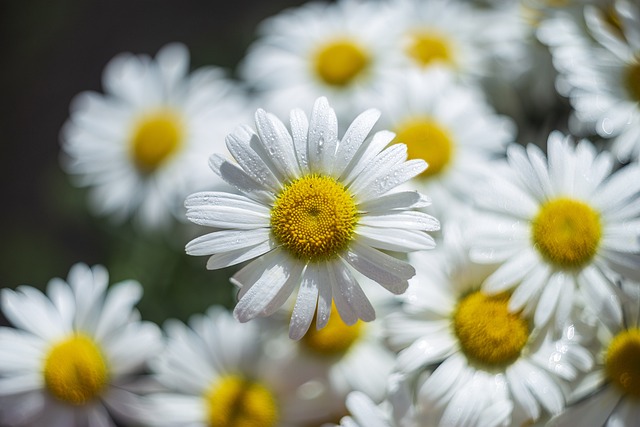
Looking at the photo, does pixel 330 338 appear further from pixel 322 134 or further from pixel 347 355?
pixel 322 134

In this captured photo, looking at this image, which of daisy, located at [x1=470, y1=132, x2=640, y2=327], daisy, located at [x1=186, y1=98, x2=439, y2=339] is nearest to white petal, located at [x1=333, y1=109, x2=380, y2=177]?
daisy, located at [x1=186, y1=98, x2=439, y2=339]

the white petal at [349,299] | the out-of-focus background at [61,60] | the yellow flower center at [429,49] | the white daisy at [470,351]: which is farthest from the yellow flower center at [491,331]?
the out-of-focus background at [61,60]

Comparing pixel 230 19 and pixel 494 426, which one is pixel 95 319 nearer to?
pixel 494 426

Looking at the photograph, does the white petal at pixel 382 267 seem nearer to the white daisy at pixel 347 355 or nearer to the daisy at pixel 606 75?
the white daisy at pixel 347 355

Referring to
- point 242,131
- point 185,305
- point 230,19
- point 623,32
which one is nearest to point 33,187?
point 230,19

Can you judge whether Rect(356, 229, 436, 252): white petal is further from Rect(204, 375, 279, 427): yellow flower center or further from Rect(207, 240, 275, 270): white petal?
Rect(204, 375, 279, 427): yellow flower center

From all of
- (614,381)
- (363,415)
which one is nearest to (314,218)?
(363,415)

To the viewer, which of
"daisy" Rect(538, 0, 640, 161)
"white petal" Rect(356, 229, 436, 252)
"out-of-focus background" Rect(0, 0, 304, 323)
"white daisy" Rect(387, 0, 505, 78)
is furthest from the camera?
"out-of-focus background" Rect(0, 0, 304, 323)
